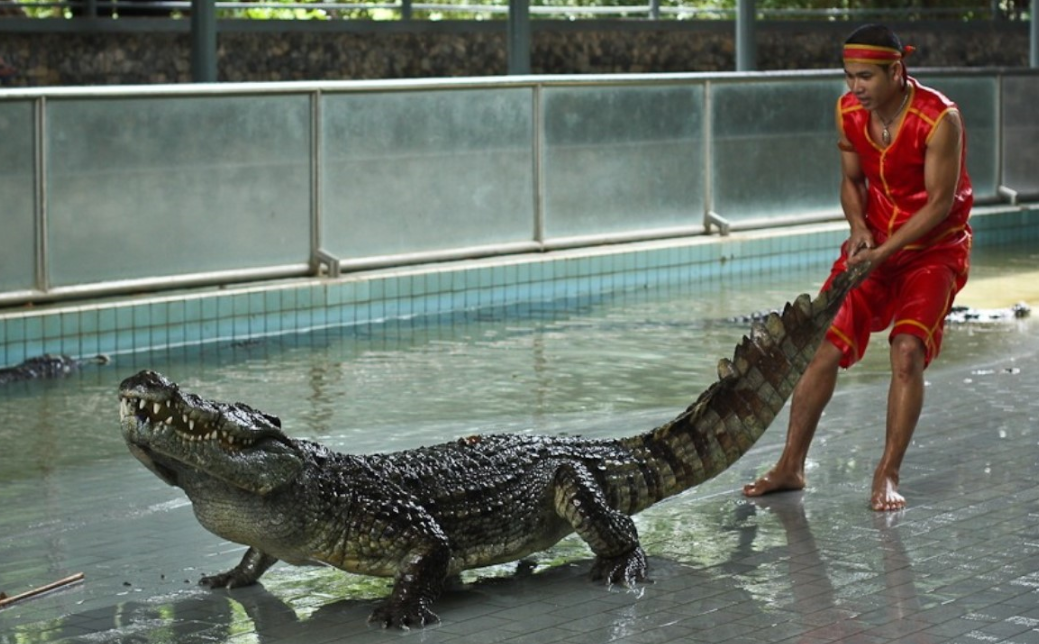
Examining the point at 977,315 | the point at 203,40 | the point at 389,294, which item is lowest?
the point at 977,315

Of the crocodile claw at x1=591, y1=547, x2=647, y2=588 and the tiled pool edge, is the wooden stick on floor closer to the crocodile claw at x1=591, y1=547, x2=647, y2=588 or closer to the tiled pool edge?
the crocodile claw at x1=591, y1=547, x2=647, y2=588

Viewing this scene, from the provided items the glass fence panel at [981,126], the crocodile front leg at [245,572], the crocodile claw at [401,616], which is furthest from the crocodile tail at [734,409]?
the glass fence panel at [981,126]

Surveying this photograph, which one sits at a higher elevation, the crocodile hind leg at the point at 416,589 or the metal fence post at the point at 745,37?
the metal fence post at the point at 745,37

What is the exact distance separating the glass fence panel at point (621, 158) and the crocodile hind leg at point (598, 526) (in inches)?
343

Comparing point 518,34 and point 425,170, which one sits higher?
point 518,34

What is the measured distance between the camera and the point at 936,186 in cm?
688

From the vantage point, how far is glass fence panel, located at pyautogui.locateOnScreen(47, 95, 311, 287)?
11.5m

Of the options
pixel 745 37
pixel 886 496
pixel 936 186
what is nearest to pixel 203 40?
pixel 745 37

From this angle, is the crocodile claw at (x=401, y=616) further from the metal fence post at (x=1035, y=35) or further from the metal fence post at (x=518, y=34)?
the metal fence post at (x=1035, y=35)

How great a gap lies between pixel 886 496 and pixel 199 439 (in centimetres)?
288

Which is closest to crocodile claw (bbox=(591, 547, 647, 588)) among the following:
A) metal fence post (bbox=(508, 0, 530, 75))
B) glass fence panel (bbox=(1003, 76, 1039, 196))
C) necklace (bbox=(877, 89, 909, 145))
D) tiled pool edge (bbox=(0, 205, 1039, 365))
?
necklace (bbox=(877, 89, 909, 145))

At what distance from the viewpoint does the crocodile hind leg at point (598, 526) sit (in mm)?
5898

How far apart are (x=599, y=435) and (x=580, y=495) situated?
Answer: 8.59 ft

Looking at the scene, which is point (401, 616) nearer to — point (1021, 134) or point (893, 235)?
→ point (893, 235)
